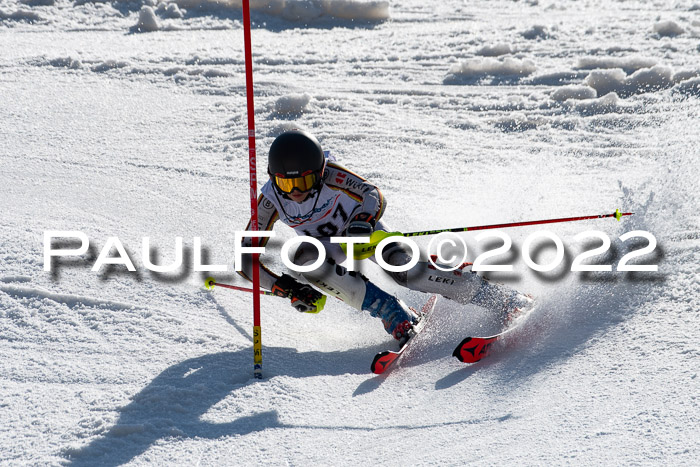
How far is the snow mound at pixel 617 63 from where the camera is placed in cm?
963

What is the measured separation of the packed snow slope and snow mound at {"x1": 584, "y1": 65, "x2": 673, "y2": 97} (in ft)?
0.09

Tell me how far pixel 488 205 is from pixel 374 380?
2854 millimetres

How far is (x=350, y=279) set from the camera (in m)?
4.07

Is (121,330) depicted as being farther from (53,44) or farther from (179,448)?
(53,44)

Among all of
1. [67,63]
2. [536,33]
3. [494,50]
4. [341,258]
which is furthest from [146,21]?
[341,258]

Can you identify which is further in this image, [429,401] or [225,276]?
[225,276]

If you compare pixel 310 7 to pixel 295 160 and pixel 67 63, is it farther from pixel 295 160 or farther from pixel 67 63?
pixel 295 160

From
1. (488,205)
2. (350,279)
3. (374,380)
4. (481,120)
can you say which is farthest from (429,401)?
(481,120)

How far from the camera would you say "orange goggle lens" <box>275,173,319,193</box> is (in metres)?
3.90

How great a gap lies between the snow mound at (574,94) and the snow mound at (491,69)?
0.99 m

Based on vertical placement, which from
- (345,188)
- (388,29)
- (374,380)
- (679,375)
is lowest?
(374,380)

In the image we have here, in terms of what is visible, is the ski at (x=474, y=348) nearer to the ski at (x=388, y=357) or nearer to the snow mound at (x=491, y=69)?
the ski at (x=388, y=357)

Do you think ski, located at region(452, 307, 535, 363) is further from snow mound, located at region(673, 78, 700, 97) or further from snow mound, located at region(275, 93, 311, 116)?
snow mound, located at region(673, 78, 700, 97)

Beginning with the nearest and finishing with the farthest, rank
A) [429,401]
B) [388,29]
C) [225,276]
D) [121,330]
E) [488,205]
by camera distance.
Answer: [429,401] → [121,330] → [225,276] → [488,205] → [388,29]
